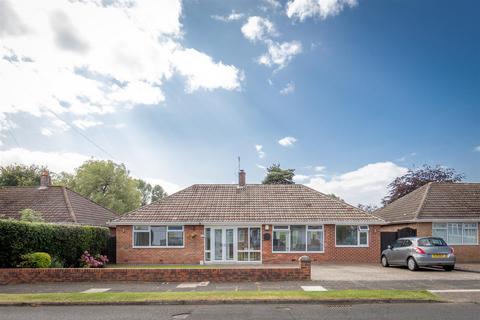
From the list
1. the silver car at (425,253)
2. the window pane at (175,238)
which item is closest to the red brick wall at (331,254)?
the silver car at (425,253)

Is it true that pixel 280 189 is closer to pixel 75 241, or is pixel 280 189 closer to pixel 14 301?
pixel 75 241

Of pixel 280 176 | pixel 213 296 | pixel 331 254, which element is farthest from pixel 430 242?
pixel 280 176

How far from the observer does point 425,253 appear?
17.7 meters

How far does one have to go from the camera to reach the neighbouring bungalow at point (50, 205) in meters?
24.8

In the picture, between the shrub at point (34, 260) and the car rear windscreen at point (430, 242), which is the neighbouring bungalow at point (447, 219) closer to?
the car rear windscreen at point (430, 242)

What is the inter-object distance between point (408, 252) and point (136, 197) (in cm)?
3939

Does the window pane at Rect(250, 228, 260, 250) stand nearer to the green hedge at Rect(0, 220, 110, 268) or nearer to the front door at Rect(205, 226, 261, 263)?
the front door at Rect(205, 226, 261, 263)

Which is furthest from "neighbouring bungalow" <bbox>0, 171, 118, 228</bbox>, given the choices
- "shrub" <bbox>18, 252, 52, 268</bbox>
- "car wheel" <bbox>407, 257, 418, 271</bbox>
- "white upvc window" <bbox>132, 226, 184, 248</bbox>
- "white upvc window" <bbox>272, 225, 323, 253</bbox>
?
"car wheel" <bbox>407, 257, 418, 271</bbox>

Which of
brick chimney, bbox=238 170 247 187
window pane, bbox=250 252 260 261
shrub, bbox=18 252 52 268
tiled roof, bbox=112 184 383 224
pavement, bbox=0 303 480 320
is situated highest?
brick chimney, bbox=238 170 247 187

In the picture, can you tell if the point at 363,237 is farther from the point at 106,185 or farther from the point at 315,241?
the point at 106,185

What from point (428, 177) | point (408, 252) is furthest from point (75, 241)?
point (428, 177)

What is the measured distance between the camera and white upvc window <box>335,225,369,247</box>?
23.6 m

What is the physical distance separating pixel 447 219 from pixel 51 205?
23102 mm

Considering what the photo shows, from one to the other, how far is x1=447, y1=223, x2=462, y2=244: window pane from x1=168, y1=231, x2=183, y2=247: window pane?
49.4ft
